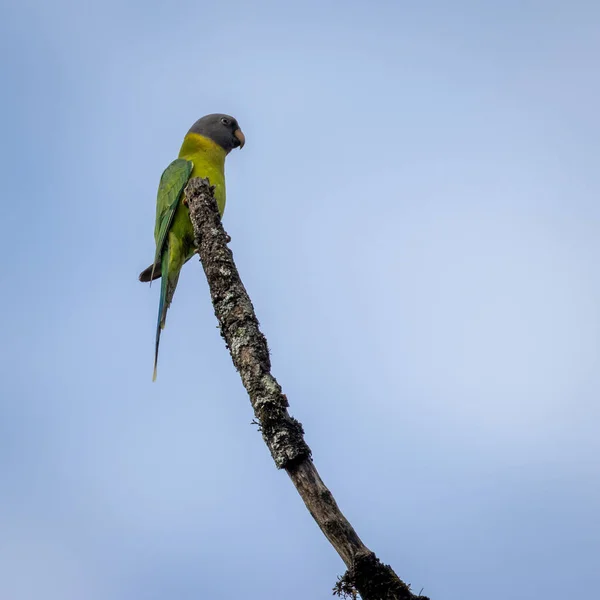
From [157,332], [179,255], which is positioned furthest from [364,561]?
[179,255]

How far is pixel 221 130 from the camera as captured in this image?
1063 centimetres

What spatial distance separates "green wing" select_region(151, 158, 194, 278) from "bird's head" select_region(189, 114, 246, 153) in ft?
3.87

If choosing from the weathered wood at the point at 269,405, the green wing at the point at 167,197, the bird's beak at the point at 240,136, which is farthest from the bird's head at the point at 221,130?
the weathered wood at the point at 269,405

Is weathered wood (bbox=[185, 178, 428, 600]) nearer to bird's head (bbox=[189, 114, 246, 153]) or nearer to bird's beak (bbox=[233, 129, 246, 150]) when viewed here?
bird's head (bbox=[189, 114, 246, 153])

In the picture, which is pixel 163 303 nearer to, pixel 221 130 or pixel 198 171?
pixel 198 171

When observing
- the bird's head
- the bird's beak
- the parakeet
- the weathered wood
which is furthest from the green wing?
the weathered wood

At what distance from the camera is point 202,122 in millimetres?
10766

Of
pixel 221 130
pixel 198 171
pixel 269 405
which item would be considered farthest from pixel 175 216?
pixel 269 405

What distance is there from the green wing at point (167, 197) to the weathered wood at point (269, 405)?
2.64 metres

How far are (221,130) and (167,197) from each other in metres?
2.06

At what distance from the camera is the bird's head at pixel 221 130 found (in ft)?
34.4

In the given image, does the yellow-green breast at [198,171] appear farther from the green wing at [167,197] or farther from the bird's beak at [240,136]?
the bird's beak at [240,136]

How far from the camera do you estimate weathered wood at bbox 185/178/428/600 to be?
158 inches

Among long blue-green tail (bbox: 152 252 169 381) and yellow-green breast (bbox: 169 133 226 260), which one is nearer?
long blue-green tail (bbox: 152 252 169 381)
